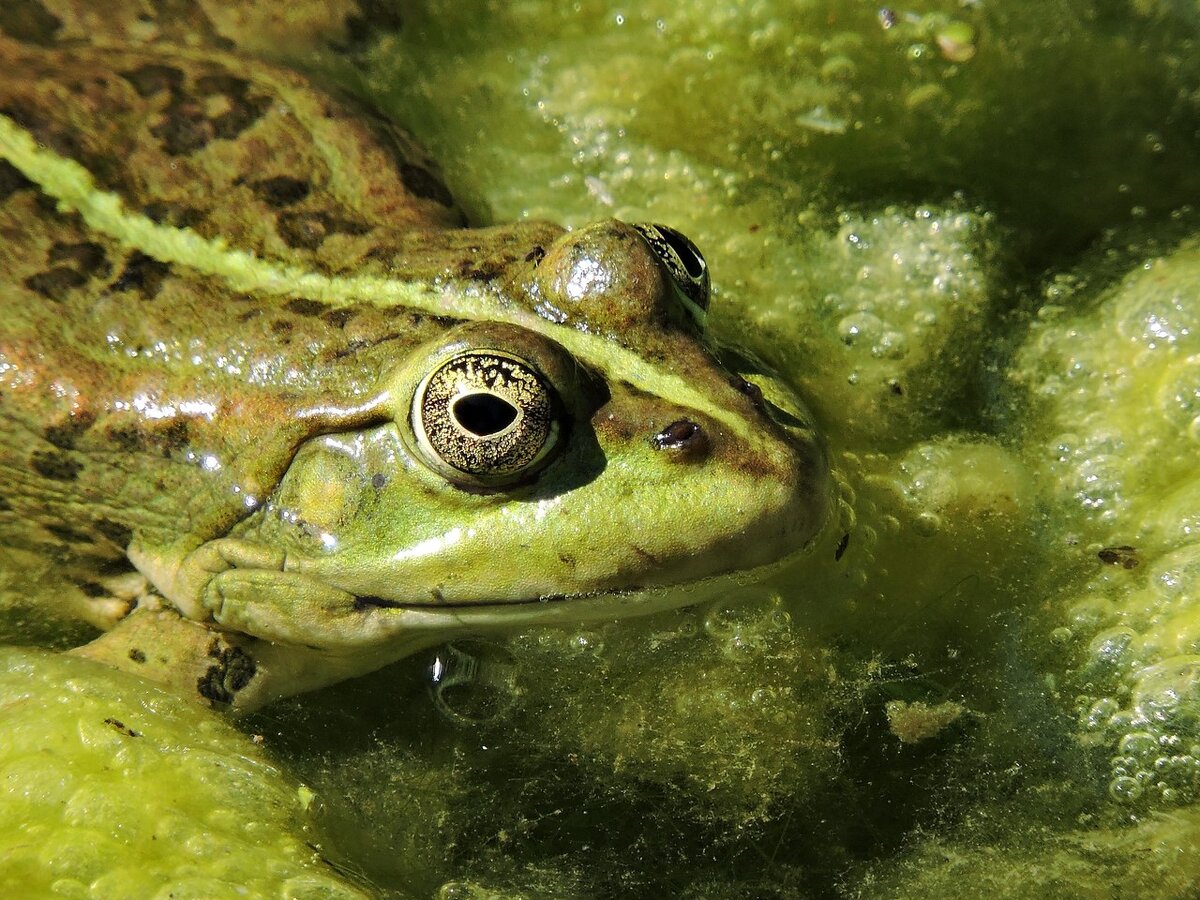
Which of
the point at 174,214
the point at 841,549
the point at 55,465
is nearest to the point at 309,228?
the point at 174,214

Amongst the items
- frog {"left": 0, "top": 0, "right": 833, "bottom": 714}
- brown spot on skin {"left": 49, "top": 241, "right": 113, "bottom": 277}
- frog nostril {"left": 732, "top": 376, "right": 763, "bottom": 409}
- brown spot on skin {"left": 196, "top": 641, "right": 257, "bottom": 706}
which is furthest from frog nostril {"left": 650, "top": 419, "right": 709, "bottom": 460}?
brown spot on skin {"left": 49, "top": 241, "right": 113, "bottom": 277}

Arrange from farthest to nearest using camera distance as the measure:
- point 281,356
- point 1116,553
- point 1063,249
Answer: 1. point 1063,249
2. point 1116,553
3. point 281,356

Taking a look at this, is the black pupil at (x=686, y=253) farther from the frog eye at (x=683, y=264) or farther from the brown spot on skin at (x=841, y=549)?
the brown spot on skin at (x=841, y=549)

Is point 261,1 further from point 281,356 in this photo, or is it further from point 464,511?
point 464,511

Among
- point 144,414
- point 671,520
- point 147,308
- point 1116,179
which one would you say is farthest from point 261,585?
point 1116,179

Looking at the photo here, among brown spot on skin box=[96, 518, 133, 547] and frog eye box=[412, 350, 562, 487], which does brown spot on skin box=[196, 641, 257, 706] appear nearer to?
brown spot on skin box=[96, 518, 133, 547]

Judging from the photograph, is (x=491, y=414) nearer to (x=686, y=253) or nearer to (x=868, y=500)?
(x=686, y=253)
